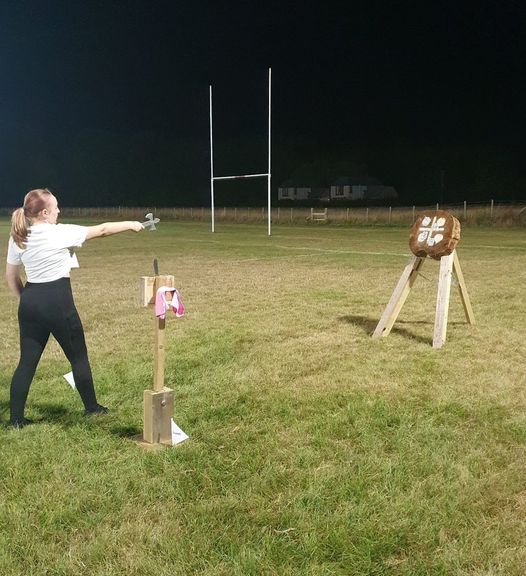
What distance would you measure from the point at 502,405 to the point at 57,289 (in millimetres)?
3597

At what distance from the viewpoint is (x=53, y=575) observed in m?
2.66

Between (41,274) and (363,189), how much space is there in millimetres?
94188

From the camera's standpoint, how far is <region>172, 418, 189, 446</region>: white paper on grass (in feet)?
13.3

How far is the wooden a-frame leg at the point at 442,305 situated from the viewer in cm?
670

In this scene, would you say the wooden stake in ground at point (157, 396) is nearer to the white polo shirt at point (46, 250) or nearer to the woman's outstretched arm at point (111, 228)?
the woman's outstretched arm at point (111, 228)

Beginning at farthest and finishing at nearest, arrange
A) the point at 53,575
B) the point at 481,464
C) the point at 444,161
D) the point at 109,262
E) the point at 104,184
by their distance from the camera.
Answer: the point at 104,184 < the point at 444,161 < the point at 109,262 < the point at 481,464 < the point at 53,575

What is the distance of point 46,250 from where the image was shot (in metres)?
4.01

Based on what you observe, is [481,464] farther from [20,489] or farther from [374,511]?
[20,489]

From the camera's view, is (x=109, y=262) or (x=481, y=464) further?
(x=109, y=262)

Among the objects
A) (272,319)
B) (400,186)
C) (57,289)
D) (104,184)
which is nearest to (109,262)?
(272,319)

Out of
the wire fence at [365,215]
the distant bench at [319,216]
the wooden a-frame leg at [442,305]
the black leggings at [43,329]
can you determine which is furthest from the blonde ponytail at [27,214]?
the distant bench at [319,216]

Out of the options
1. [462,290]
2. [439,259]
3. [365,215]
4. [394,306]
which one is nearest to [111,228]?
[394,306]

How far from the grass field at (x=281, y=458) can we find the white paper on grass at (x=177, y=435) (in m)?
0.10

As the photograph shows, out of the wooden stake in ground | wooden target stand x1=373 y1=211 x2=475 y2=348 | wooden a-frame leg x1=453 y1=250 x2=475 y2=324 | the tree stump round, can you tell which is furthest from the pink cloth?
wooden a-frame leg x1=453 y1=250 x2=475 y2=324
